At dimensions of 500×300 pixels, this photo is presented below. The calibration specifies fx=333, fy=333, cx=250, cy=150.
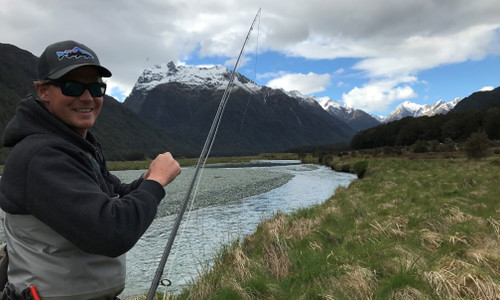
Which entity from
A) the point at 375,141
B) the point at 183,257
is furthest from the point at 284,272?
the point at 375,141

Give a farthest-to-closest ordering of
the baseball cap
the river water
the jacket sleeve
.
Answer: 1. the river water
2. the baseball cap
3. the jacket sleeve

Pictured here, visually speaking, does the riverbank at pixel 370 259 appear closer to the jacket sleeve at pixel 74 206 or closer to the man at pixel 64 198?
the man at pixel 64 198

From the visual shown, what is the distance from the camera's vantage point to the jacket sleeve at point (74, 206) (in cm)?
152

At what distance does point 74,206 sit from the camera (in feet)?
5.00

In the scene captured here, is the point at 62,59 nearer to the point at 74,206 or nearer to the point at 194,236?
the point at 74,206

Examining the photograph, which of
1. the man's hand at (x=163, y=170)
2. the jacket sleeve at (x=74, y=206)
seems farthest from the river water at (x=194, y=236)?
the jacket sleeve at (x=74, y=206)

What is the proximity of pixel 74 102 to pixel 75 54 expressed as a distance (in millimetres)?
267

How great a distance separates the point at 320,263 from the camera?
623 cm

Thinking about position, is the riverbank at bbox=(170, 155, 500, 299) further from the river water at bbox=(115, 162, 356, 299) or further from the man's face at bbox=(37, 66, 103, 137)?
the man's face at bbox=(37, 66, 103, 137)

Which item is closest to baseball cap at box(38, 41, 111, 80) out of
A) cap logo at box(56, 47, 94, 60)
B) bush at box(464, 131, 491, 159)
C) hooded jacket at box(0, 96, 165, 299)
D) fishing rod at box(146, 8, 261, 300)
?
cap logo at box(56, 47, 94, 60)

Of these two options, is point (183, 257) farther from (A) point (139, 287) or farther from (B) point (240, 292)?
(B) point (240, 292)

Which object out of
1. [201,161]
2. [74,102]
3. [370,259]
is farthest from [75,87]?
[370,259]

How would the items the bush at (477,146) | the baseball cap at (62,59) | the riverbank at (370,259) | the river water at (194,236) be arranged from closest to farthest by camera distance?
the baseball cap at (62,59) → the riverbank at (370,259) → the river water at (194,236) → the bush at (477,146)

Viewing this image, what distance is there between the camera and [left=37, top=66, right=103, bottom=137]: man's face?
186 cm
